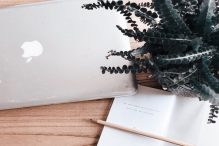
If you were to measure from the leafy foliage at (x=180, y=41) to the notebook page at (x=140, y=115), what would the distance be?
0.34ft

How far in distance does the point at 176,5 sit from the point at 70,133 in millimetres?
364

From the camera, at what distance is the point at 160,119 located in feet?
2.61

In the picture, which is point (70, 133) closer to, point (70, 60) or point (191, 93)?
point (70, 60)

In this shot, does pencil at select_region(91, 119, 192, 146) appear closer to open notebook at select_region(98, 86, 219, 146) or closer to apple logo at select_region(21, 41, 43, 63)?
open notebook at select_region(98, 86, 219, 146)

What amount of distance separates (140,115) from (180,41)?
0.72ft

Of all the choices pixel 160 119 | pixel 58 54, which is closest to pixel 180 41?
pixel 160 119

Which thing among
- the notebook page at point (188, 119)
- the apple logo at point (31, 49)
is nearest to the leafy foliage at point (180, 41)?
the notebook page at point (188, 119)

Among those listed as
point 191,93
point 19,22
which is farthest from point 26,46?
point 191,93

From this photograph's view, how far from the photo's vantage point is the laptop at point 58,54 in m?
0.83

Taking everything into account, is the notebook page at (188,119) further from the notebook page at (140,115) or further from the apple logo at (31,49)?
the apple logo at (31,49)

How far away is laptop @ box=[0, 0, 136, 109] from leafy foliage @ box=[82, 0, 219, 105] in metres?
0.14

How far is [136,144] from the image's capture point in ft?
2.53

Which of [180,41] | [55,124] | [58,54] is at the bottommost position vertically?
[55,124]

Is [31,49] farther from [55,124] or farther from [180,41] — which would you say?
[180,41]
